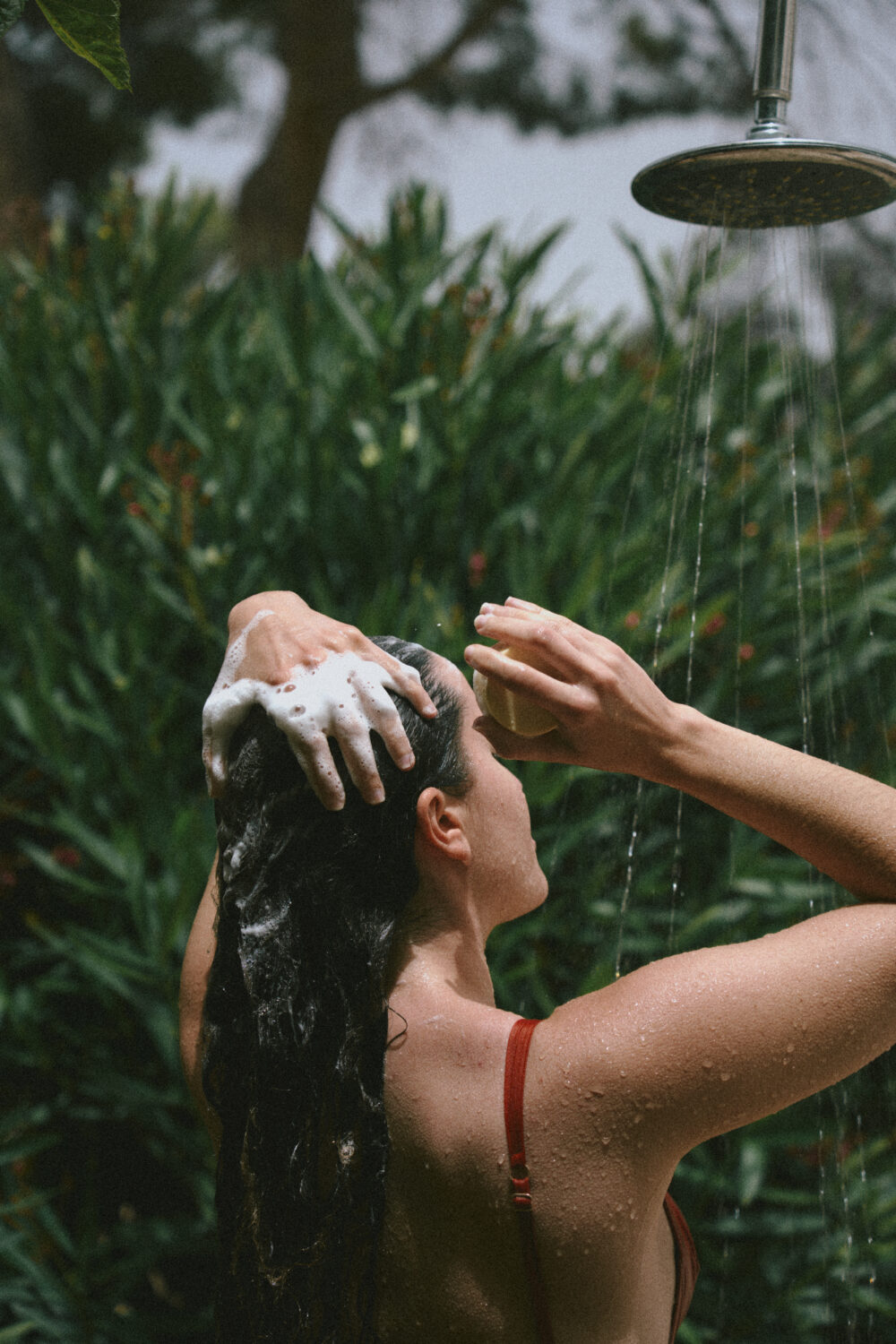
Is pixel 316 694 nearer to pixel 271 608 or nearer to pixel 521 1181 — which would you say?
pixel 271 608

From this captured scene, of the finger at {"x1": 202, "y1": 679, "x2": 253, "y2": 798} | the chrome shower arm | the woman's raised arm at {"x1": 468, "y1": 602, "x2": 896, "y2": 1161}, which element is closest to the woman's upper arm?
the woman's raised arm at {"x1": 468, "y1": 602, "x2": 896, "y2": 1161}

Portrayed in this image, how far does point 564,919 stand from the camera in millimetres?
2277

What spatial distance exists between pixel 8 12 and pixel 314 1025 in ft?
2.88

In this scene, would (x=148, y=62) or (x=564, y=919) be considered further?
(x=148, y=62)

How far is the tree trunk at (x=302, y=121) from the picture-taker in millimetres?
5082

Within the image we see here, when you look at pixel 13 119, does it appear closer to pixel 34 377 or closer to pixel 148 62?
pixel 148 62

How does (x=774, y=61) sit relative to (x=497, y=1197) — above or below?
above

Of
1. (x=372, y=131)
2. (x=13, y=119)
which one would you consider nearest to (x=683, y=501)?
(x=372, y=131)

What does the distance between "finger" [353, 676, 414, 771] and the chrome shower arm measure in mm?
718

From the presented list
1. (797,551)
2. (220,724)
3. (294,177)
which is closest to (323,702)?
A: (220,724)

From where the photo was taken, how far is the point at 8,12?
2.43 ft

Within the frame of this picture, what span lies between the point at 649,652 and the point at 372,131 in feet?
13.5

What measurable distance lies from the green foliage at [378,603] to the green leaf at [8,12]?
149 cm

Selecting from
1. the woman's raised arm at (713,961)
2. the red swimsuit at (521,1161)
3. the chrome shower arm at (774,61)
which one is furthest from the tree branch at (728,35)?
the red swimsuit at (521,1161)
